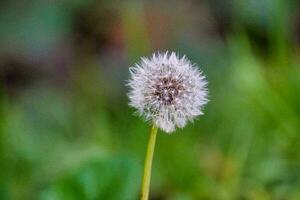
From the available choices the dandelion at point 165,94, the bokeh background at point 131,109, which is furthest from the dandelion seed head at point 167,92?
the bokeh background at point 131,109

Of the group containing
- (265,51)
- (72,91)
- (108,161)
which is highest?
(265,51)

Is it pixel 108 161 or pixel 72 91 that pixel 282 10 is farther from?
pixel 108 161

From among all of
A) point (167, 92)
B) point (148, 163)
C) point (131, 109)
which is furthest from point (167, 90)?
point (131, 109)

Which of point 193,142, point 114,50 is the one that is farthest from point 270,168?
point 114,50

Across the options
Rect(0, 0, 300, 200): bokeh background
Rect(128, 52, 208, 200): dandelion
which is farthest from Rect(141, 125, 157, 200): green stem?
Rect(0, 0, 300, 200): bokeh background

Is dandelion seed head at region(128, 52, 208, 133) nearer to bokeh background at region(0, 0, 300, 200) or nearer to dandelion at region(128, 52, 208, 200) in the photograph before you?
dandelion at region(128, 52, 208, 200)

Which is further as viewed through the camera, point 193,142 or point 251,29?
point 251,29
